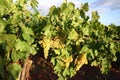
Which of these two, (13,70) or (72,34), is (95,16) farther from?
(13,70)

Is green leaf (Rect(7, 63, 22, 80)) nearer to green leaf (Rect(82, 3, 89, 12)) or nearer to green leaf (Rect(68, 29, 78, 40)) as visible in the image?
green leaf (Rect(68, 29, 78, 40))

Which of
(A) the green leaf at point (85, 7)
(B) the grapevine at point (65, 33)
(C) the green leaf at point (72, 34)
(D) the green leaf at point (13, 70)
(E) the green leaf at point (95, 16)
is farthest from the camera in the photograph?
(E) the green leaf at point (95, 16)

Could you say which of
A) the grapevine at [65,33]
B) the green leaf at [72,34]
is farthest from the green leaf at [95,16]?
the green leaf at [72,34]

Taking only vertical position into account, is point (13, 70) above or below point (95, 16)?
below

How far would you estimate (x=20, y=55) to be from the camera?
166 inches

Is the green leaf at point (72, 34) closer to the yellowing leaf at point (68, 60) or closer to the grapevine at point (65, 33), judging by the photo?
the grapevine at point (65, 33)

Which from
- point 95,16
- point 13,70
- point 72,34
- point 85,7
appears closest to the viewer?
point 13,70

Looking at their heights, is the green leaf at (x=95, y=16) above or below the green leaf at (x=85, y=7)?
below

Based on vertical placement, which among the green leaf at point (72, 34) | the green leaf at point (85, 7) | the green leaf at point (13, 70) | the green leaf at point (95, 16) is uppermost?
the green leaf at point (85, 7)

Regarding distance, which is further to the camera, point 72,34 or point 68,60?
point 68,60

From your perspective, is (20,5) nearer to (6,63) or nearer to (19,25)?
(19,25)

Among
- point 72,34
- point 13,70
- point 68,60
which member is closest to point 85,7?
point 72,34

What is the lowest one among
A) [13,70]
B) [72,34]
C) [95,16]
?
[13,70]

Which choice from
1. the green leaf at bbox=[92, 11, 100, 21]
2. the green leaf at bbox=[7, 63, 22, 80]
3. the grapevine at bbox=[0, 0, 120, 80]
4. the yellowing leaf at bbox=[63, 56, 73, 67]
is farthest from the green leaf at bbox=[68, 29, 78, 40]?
the green leaf at bbox=[7, 63, 22, 80]
